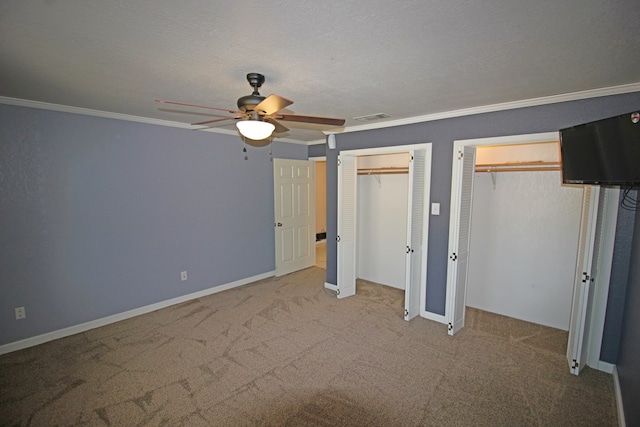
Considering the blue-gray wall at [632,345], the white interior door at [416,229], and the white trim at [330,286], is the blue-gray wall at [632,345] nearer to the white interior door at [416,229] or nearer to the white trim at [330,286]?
the white interior door at [416,229]

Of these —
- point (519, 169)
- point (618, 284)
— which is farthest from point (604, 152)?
point (519, 169)

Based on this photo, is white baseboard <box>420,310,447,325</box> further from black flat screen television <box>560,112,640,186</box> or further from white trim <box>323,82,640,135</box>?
white trim <box>323,82,640,135</box>

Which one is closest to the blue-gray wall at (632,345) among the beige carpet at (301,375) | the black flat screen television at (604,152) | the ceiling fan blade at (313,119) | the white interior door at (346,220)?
the beige carpet at (301,375)

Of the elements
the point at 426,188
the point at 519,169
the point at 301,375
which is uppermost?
the point at 519,169

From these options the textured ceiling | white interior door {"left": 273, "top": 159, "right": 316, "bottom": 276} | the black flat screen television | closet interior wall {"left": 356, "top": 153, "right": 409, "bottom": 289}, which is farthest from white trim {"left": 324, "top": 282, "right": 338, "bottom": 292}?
the black flat screen television

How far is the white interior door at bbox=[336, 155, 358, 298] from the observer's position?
13.6 feet

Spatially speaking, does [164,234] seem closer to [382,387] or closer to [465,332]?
[382,387]

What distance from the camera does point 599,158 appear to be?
196cm

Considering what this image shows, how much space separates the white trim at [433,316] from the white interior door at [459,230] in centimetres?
20

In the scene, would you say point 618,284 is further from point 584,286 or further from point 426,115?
point 426,115

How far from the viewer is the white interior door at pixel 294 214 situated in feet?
17.0

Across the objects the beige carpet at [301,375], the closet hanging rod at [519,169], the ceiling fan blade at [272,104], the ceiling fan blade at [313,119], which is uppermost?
the ceiling fan blade at [272,104]

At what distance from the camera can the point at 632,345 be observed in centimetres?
212

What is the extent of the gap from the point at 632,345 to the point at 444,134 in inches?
94.2
